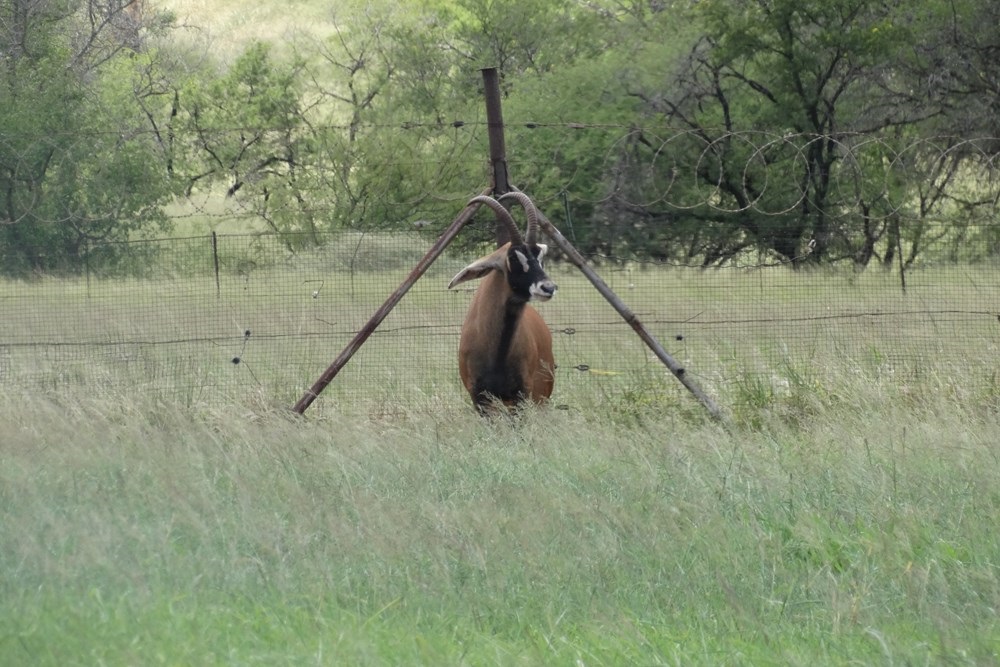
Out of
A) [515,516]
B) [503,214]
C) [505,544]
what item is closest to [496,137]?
[503,214]

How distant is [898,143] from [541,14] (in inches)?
567

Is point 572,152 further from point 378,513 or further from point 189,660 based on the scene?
point 189,660

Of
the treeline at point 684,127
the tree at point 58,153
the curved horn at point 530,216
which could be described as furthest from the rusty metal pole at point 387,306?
the treeline at point 684,127

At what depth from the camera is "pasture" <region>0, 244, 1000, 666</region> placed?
4.36m

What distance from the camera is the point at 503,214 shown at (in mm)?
8664

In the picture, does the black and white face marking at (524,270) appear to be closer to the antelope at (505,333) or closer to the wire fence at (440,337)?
the antelope at (505,333)

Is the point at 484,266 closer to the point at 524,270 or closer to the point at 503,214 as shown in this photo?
the point at 524,270

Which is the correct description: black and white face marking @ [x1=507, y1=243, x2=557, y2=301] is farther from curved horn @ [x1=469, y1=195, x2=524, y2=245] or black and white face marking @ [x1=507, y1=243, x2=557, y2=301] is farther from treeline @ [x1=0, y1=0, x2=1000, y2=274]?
treeline @ [x1=0, y1=0, x2=1000, y2=274]

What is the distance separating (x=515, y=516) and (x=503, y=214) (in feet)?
10.8

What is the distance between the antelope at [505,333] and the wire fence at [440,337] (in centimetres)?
33

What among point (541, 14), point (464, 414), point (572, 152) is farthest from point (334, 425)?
point (541, 14)

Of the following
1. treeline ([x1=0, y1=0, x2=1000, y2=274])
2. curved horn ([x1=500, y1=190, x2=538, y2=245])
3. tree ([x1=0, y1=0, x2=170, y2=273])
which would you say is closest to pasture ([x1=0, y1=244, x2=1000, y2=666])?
curved horn ([x1=500, y1=190, x2=538, y2=245])

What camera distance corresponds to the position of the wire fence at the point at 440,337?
379 inches

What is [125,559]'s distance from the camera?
5.12 metres
